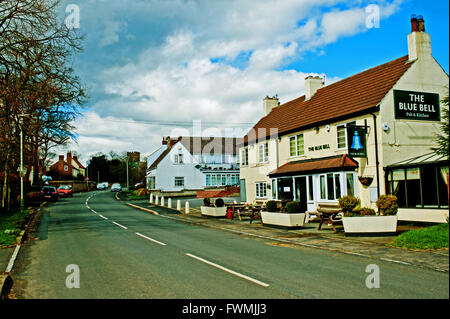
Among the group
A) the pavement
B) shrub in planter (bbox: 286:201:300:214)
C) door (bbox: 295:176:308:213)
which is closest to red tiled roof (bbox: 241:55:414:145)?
door (bbox: 295:176:308:213)

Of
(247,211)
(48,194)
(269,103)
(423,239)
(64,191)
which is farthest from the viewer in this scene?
(64,191)

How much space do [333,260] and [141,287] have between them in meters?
5.53

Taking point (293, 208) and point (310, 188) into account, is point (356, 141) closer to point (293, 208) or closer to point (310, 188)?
point (310, 188)

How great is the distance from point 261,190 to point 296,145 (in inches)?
248

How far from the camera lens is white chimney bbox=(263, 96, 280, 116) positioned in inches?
1417

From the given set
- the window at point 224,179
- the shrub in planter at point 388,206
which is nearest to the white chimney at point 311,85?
the shrub in planter at point 388,206

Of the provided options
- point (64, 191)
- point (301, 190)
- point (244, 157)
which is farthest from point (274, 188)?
point (64, 191)

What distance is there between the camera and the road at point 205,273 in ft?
22.9

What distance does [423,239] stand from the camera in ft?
40.2

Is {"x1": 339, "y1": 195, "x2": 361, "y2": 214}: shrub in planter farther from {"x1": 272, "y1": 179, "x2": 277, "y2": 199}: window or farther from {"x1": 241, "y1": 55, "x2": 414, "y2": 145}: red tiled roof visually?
{"x1": 272, "y1": 179, "x2": 277, "y2": 199}: window

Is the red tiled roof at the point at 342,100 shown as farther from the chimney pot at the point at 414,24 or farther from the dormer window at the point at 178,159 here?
the dormer window at the point at 178,159

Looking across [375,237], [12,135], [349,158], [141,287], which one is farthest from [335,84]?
[141,287]

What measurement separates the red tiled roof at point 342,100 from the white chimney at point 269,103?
3987 mm

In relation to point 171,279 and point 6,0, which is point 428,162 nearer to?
point 171,279
